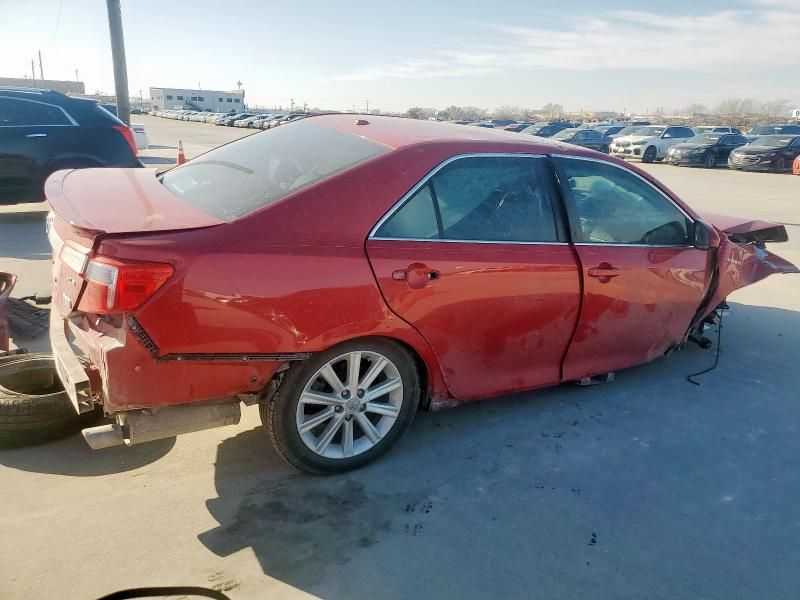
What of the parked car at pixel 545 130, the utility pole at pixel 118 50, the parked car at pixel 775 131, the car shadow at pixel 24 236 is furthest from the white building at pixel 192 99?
the car shadow at pixel 24 236

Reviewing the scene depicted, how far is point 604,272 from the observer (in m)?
3.56

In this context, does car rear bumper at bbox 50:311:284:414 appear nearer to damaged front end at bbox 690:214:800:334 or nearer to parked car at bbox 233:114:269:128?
damaged front end at bbox 690:214:800:334

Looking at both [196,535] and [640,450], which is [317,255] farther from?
[640,450]

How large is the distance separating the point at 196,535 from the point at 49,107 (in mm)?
8007

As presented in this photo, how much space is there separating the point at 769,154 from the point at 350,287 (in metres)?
23.8

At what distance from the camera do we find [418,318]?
2971 millimetres

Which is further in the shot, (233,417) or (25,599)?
(233,417)

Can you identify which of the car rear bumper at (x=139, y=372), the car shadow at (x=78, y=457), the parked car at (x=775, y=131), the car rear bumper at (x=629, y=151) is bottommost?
the car shadow at (x=78, y=457)

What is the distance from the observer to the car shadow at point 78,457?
2990 mm

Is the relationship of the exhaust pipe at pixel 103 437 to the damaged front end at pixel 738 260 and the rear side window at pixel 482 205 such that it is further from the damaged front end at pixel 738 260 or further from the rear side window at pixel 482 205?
the damaged front end at pixel 738 260

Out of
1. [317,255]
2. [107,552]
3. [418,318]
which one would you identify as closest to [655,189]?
[418,318]

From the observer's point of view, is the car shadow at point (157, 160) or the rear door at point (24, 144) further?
the car shadow at point (157, 160)

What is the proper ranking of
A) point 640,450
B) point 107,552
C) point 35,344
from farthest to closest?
1. point 35,344
2. point 640,450
3. point 107,552

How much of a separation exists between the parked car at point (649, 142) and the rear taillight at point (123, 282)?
87.6 feet
